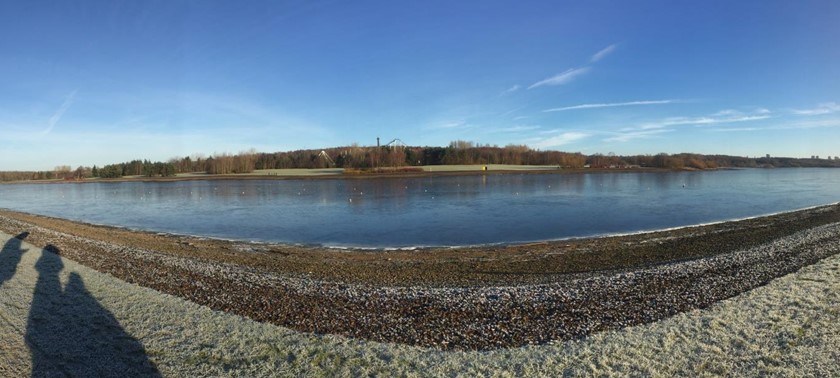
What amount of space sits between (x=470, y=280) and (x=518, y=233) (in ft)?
29.4

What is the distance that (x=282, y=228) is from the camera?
2088cm

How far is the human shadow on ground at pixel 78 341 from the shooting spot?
469 cm

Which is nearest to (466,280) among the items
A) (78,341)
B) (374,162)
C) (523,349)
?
(523,349)

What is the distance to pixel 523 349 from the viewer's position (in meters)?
5.19

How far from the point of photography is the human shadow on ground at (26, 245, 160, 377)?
4.69 m

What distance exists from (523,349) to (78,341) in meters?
5.42

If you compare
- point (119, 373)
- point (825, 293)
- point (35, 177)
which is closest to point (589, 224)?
point (825, 293)

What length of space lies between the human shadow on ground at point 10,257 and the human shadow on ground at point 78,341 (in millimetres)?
2228

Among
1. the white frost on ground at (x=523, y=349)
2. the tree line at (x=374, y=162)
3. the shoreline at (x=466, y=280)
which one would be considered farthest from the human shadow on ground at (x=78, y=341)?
the tree line at (x=374, y=162)

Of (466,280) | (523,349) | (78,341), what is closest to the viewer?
(523,349)

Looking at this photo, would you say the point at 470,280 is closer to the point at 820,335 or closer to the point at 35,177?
the point at 820,335

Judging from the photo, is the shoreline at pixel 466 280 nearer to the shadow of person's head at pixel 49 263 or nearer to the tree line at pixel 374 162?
the shadow of person's head at pixel 49 263

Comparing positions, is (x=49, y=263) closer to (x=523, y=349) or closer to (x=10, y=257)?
(x=10, y=257)

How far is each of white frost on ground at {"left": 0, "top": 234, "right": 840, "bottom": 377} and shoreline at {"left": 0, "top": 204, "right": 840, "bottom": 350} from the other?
41 cm
